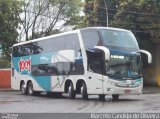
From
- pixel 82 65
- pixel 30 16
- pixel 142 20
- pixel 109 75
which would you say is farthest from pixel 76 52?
pixel 30 16

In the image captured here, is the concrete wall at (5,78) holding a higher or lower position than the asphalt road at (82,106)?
higher

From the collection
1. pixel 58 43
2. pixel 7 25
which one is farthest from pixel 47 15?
pixel 58 43

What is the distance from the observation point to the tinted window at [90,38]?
23.3 meters

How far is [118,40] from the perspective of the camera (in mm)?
23484

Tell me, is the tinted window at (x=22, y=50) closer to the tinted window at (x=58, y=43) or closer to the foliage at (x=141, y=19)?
the tinted window at (x=58, y=43)

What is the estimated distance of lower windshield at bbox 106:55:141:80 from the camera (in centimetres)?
2295

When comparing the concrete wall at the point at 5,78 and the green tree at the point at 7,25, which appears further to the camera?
the green tree at the point at 7,25

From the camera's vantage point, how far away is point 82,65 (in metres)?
24.3

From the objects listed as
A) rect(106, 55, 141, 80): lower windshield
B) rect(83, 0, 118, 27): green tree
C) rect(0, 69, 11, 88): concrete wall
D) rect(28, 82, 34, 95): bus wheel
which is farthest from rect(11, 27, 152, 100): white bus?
rect(83, 0, 118, 27): green tree

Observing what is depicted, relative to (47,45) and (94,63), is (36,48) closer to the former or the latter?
(47,45)

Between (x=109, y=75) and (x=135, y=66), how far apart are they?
1690 mm

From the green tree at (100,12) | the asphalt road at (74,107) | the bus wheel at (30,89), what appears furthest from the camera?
the green tree at (100,12)

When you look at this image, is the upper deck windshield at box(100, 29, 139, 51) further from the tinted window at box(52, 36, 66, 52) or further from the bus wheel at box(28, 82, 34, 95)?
the bus wheel at box(28, 82, 34, 95)

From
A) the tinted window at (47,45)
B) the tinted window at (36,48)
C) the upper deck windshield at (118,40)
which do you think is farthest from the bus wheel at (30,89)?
the upper deck windshield at (118,40)
